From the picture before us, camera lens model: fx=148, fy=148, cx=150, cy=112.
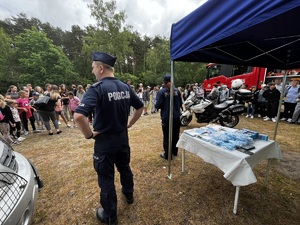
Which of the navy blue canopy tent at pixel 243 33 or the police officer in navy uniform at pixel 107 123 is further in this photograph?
the police officer in navy uniform at pixel 107 123

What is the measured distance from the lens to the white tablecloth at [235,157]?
1.62m

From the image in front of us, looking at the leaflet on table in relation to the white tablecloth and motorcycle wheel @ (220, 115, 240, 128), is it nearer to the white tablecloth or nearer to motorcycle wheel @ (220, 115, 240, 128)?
the white tablecloth

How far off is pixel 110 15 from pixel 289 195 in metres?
23.8

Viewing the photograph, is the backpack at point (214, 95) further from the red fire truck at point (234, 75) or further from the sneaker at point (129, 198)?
the sneaker at point (129, 198)

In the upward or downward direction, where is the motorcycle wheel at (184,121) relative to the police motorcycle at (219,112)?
downward

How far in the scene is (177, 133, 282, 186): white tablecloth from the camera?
→ 5.31ft

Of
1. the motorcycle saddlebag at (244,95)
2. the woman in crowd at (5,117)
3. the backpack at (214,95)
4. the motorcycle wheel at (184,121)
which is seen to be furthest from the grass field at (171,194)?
the backpack at (214,95)

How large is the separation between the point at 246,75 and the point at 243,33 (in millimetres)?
9134

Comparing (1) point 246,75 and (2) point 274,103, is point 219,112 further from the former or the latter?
(1) point 246,75

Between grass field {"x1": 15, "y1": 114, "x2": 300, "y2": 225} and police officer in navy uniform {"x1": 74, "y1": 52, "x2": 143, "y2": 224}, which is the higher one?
police officer in navy uniform {"x1": 74, "y1": 52, "x2": 143, "y2": 224}

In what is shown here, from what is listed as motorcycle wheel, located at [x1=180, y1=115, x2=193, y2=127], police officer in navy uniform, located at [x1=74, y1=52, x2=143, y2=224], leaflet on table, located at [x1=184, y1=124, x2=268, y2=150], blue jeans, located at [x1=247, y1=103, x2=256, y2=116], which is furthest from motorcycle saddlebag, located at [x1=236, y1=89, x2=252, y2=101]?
police officer in navy uniform, located at [x1=74, y1=52, x2=143, y2=224]

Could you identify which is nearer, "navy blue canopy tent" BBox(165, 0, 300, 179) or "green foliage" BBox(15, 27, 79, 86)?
"navy blue canopy tent" BBox(165, 0, 300, 179)

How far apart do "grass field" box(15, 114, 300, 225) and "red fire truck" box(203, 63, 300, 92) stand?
6363 millimetres

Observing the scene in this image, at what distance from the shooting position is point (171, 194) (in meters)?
2.29
